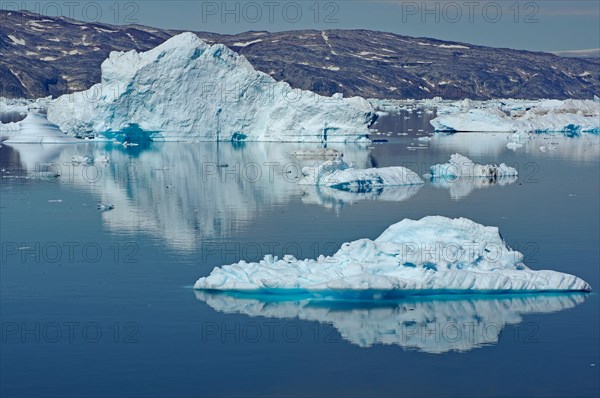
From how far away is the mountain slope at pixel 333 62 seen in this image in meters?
115

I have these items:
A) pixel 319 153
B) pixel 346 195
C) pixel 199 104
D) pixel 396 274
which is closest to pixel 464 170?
pixel 346 195

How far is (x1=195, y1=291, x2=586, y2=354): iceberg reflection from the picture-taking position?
11906mm

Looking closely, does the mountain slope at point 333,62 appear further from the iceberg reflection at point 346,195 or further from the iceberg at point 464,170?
the iceberg reflection at point 346,195

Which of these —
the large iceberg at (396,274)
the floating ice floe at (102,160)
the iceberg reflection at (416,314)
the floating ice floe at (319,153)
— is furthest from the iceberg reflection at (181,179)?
the iceberg reflection at (416,314)

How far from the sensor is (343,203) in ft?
76.4

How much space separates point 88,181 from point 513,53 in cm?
13916

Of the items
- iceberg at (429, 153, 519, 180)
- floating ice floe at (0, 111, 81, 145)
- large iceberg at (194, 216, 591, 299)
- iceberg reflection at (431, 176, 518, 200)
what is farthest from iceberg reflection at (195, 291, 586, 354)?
floating ice floe at (0, 111, 81, 145)

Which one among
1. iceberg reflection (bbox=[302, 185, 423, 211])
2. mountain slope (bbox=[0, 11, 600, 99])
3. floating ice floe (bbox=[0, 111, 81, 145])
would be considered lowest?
iceberg reflection (bbox=[302, 185, 423, 211])

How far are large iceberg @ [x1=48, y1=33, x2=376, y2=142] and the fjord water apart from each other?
40.9 ft

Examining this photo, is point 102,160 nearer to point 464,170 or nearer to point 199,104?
point 199,104

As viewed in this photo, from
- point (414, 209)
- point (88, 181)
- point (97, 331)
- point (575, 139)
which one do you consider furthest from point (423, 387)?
point (575, 139)

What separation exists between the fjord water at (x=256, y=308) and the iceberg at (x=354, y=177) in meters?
0.91

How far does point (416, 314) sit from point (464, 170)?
55.0 ft

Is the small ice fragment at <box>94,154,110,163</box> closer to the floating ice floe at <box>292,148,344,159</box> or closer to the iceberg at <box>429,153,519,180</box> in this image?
the floating ice floe at <box>292,148,344,159</box>
